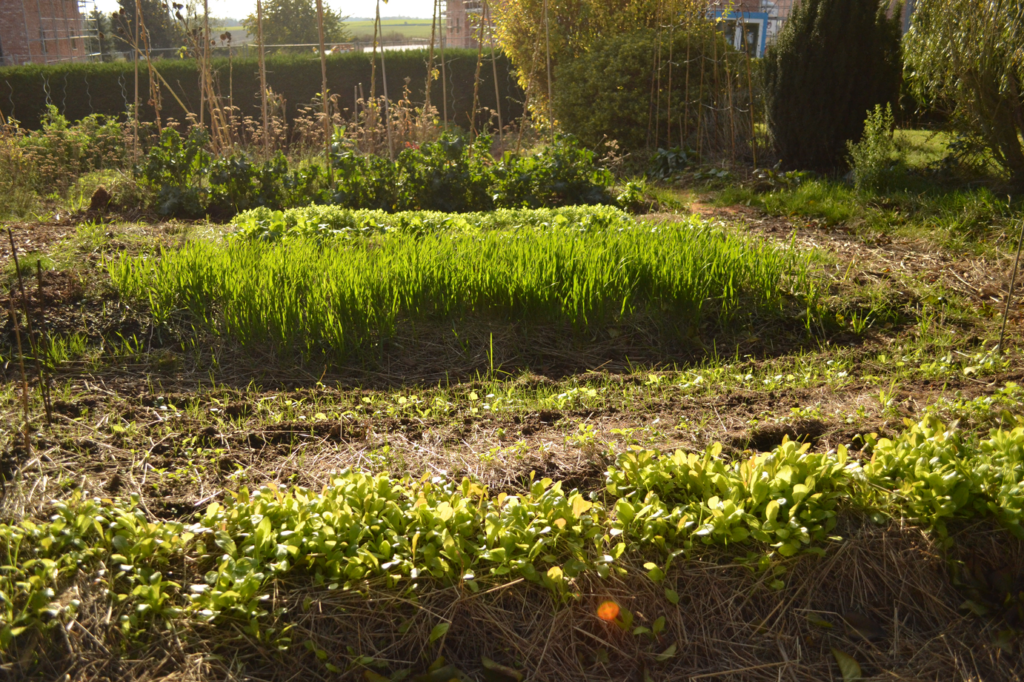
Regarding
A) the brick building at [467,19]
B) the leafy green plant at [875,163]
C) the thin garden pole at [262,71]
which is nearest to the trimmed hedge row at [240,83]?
the brick building at [467,19]

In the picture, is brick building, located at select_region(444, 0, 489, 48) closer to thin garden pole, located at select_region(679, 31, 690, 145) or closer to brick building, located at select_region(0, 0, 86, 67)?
thin garden pole, located at select_region(679, 31, 690, 145)

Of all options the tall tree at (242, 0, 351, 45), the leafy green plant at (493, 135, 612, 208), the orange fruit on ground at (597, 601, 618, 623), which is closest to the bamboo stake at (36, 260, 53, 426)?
the orange fruit on ground at (597, 601, 618, 623)

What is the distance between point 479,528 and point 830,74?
7669 mm

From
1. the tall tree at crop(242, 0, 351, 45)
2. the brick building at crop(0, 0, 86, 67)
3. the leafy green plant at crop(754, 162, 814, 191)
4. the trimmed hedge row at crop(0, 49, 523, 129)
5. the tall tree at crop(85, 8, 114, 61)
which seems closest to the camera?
the leafy green plant at crop(754, 162, 814, 191)

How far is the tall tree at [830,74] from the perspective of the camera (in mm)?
7859

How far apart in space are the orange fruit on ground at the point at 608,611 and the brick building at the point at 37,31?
82.0ft

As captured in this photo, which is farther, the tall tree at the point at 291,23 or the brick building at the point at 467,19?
the tall tree at the point at 291,23

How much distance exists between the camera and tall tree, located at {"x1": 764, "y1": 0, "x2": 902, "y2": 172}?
7.86 m

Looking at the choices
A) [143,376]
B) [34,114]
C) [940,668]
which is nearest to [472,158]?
[143,376]

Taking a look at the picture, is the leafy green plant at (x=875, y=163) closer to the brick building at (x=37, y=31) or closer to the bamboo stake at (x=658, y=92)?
the bamboo stake at (x=658, y=92)

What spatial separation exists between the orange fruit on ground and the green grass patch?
1.97 meters

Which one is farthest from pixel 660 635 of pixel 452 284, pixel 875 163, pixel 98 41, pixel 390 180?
pixel 98 41

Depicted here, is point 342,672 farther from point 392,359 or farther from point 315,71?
point 315,71

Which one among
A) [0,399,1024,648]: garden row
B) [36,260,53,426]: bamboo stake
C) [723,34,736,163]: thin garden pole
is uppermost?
[723,34,736,163]: thin garden pole
